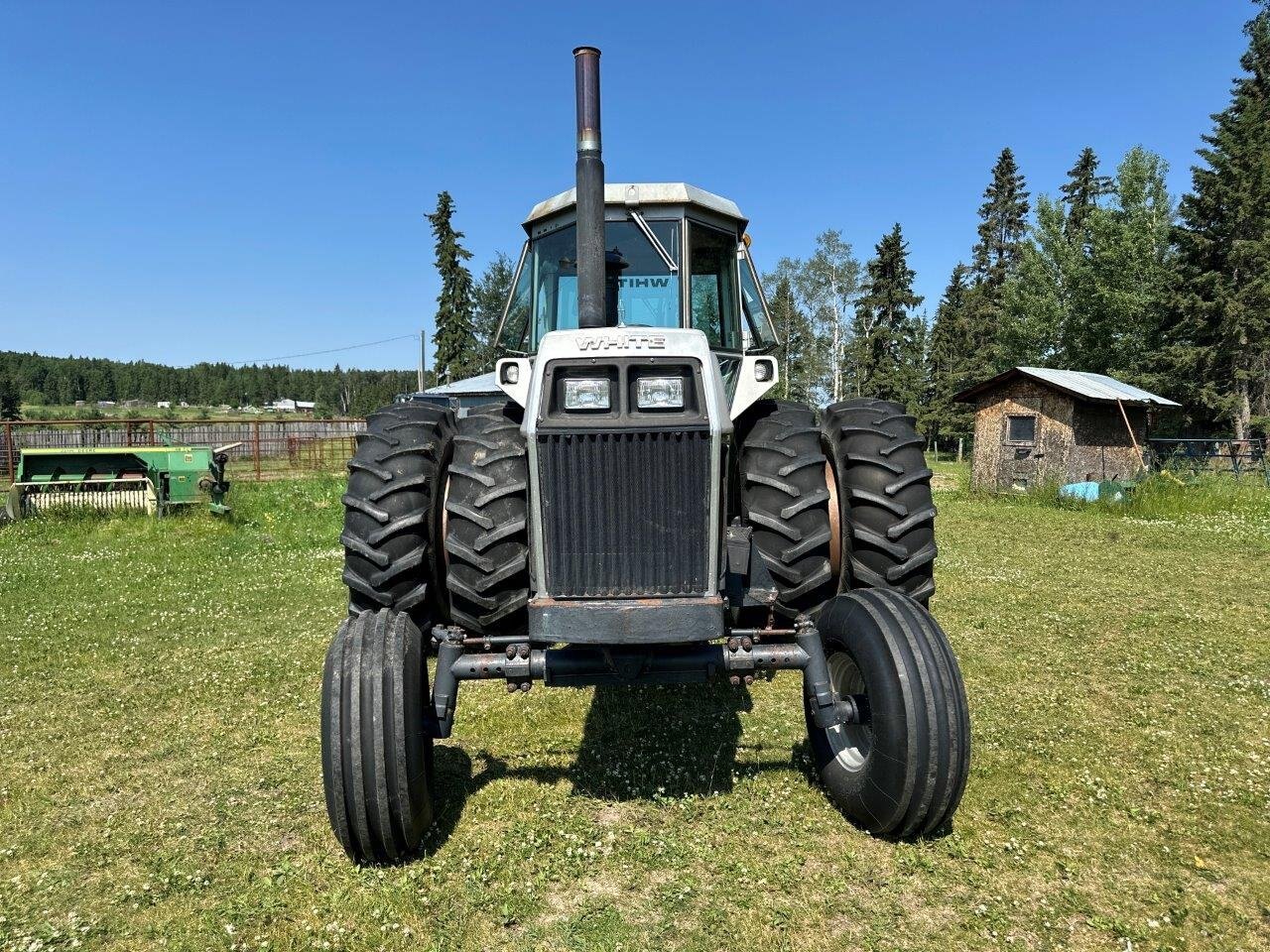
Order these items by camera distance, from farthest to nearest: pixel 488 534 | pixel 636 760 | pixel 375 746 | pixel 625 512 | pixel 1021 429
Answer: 1. pixel 1021 429
2. pixel 636 760
3. pixel 488 534
4. pixel 625 512
5. pixel 375 746

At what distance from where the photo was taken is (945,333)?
47.3m

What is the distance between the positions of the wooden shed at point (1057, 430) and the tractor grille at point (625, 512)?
1773 centimetres

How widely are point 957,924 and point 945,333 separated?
48551 mm

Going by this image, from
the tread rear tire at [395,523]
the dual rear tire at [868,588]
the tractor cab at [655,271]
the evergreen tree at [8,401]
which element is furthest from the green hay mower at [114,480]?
the evergreen tree at [8,401]

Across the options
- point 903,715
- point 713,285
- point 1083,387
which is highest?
point 1083,387

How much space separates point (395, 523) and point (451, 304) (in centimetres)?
4101

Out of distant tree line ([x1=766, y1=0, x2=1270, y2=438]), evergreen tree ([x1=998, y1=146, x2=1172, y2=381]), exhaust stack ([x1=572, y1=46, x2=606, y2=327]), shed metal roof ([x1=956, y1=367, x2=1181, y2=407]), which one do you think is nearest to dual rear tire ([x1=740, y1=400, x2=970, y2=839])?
exhaust stack ([x1=572, y1=46, x2=606, y2=327])

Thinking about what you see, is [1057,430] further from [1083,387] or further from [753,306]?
[753,306]

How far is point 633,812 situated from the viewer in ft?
12.7

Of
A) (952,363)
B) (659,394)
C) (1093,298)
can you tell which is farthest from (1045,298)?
(659,394)

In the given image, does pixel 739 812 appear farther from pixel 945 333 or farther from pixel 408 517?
pixel 945 333

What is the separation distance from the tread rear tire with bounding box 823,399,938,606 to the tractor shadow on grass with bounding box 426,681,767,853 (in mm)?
1196

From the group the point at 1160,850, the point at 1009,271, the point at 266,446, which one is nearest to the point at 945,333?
the point at 1009,271

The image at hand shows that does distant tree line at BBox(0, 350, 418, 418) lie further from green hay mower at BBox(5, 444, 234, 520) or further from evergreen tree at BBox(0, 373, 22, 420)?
green hay mower at BBox(5, 444, 234, 520)
